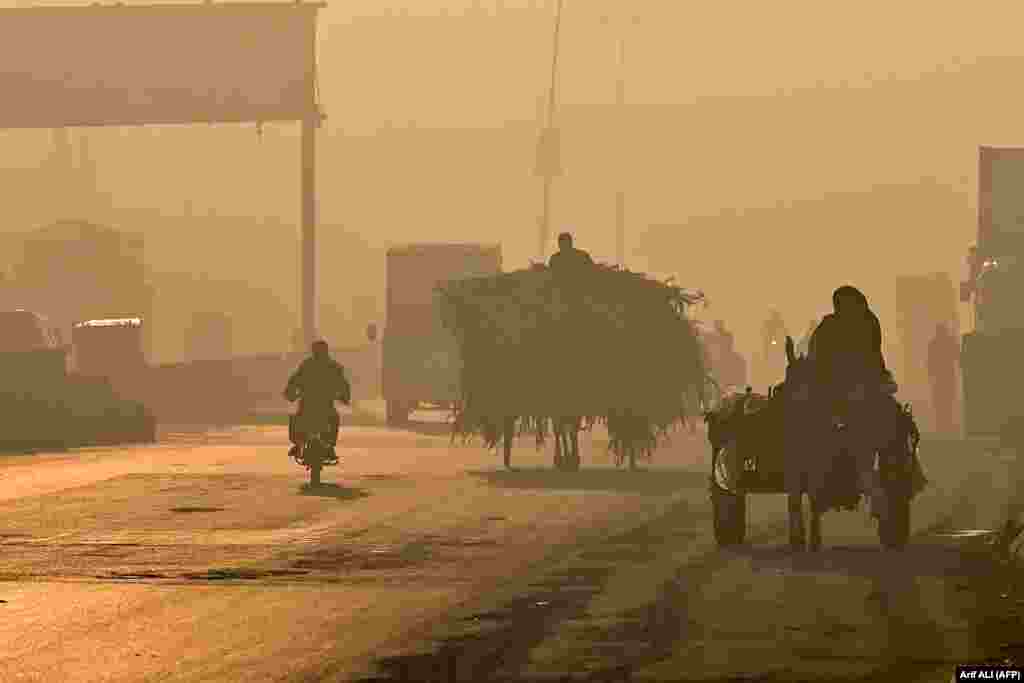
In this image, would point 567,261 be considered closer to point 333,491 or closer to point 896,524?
point 333,491

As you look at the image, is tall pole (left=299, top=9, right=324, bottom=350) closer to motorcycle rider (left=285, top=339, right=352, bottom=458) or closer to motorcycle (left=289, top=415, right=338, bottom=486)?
motorcycle rider (left=285, top=339, right=352, bottom=458)

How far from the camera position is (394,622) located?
16172mm

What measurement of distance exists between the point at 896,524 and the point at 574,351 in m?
12.6

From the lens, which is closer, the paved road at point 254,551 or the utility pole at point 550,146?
the paved road at point 254,551

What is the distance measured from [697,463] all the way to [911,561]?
15257 millimetres

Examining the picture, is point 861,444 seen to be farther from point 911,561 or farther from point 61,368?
point 61,368

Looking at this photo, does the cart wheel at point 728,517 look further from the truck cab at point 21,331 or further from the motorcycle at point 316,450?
the truck cab at point 21,331

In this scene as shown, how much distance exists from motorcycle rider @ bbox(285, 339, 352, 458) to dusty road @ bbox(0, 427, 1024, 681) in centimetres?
136

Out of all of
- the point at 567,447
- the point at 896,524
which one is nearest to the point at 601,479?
the point at 567,447

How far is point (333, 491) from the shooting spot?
29.2m

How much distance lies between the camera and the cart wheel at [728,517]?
2116cm

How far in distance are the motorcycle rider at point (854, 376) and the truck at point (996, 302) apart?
799 inches

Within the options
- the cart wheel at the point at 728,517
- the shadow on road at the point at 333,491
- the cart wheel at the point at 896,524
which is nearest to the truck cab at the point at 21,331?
the shadow on road at the point at 333,491

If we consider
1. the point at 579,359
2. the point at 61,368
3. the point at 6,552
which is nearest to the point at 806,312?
the point at 61,368
